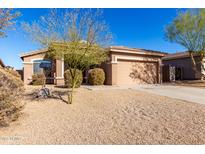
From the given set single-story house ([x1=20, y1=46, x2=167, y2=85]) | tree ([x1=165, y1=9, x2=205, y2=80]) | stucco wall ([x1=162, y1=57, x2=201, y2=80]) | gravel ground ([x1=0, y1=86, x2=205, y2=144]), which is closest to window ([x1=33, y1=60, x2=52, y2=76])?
single-story house ([x1=20, y1=46, x2=167, y2=85])

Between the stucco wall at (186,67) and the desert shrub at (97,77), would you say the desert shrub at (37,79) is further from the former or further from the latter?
the stucco wall at (186,67)

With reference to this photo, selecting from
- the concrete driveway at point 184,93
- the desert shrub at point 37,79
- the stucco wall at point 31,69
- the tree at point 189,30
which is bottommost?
the concrete driveway at point 184,93

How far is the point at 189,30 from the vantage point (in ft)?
57.0

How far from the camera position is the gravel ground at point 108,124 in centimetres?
447

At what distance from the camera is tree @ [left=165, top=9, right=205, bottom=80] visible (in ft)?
55.2

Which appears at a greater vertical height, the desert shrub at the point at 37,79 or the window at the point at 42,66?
the window at the point at 42,66

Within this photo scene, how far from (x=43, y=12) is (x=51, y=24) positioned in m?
0.68

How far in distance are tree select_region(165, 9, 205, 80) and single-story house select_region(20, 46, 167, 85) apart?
249 cm

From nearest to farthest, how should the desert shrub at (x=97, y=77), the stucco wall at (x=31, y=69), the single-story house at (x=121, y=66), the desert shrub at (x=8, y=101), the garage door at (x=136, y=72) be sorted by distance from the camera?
the desert shrub at (x=8, y=101) < the desert shrub at (x=97, y=77) < the single-story house at (x=121, y=66) < the garage door at (x=136, y=72) < the stucco wall at (x=31, y=69)

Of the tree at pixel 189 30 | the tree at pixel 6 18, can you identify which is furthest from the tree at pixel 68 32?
the tree at pixel 189 30

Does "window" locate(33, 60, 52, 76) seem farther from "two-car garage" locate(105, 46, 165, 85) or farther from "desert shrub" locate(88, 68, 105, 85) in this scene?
"two-car garage" locate(105, 46, 165, 85)

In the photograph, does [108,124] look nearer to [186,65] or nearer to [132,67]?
[132,67]
